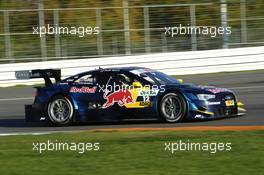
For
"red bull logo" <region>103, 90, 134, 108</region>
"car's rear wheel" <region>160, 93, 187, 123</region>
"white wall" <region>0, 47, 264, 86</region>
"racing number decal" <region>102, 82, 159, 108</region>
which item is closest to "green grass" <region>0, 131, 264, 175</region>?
"car's rear wheel" <region>160, 93, 187, 123</region>

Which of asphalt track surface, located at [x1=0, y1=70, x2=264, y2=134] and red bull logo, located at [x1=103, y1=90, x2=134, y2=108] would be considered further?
red bull logo, located at [x1=103, y1=90, x2=134, y2=108]

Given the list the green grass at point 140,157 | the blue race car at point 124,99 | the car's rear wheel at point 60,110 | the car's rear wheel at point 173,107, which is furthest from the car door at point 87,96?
the green grass at point 140,157

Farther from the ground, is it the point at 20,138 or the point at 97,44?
the point at 97,44

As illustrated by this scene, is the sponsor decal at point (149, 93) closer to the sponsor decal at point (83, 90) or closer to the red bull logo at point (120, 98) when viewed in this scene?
the red bull logo at point (120, 98)

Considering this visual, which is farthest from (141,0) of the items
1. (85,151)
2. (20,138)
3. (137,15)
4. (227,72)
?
(85,151)

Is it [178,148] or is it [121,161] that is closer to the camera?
[121,161]

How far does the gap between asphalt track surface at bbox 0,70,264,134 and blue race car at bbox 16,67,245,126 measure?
20 centimetres

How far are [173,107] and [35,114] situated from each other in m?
2.99

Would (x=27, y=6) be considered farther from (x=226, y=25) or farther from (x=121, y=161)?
(x=121, y=161)

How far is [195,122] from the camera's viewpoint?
13500 millimetres

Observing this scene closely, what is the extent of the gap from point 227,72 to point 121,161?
15.0 metres

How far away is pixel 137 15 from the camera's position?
25.5 metres

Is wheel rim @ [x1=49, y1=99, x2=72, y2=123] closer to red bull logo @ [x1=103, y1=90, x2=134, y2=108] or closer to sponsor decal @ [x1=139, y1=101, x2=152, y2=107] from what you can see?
red bull logo @ [x1=103, y1=90, x2=134, y2=108]

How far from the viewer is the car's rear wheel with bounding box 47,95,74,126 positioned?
14.2 m
